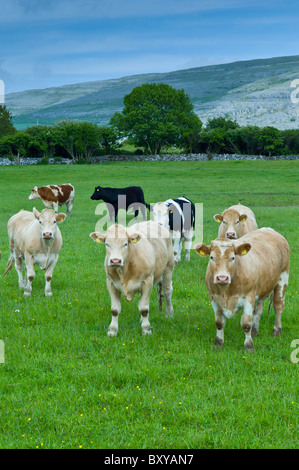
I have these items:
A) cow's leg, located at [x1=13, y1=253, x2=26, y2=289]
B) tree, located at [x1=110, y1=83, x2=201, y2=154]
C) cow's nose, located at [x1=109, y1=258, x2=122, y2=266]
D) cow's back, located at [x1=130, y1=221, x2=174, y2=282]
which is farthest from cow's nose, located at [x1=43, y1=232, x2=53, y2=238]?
tree, located at [x1=110, y1=83, x2=201, y2=154]

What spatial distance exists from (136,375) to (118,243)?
225 centimetres

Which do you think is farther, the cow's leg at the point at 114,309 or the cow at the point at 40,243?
the cow at the point at 40,243

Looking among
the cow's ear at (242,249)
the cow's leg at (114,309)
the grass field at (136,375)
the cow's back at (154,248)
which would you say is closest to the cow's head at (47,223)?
the grass field at (136,375)

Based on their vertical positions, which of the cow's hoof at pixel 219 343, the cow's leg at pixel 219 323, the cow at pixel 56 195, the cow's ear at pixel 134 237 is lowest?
the cow at pixel 56 195

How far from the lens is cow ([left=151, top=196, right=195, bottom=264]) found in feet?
48.7

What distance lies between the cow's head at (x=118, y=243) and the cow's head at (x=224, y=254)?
127 centimetres

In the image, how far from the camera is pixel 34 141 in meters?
80.4

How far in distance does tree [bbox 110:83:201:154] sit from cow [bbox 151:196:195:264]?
79467mm

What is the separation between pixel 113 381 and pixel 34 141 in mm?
77364

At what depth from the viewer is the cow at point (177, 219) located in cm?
1484

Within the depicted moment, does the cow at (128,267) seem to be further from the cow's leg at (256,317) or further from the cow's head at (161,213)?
the cow's head at (161,213)

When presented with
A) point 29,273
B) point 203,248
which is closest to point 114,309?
point 203,248

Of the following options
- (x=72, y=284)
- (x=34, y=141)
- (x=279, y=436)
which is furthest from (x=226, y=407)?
(x=34, y=141)
